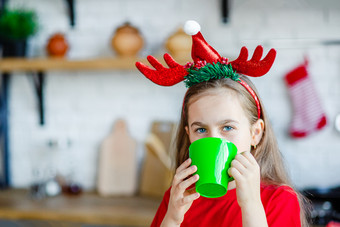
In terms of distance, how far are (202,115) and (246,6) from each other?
126cm

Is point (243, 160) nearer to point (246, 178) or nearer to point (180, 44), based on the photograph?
point (246, 178)

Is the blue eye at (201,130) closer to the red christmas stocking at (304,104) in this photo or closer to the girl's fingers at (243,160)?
the girl's fingers at (243,160)

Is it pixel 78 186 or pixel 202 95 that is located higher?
pixel 202 95

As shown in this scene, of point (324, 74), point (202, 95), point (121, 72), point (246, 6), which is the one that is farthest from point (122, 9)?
point (202, 95)

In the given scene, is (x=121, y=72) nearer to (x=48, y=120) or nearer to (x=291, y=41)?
(x=48, y=120)

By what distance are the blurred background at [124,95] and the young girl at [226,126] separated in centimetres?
84

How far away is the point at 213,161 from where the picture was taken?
790 mm

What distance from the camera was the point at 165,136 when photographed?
215 centimetres

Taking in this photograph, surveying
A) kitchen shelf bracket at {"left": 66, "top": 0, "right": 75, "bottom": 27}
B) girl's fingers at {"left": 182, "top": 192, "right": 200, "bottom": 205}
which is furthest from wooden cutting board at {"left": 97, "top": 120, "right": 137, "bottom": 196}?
girl's fingers at {"left": 182, "top": 192, "right": 200, "bottom": 205}

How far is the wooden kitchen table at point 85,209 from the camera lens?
1.87 metres

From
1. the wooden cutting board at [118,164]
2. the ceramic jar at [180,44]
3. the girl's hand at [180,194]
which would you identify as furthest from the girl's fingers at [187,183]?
the wooden cutting board at [118,164]

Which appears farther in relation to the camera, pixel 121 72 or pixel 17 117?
pixel 17 117

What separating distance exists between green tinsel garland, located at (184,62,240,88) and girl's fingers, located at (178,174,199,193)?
0.27m

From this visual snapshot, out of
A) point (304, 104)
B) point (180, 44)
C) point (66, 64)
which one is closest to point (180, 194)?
point (180, 44)
